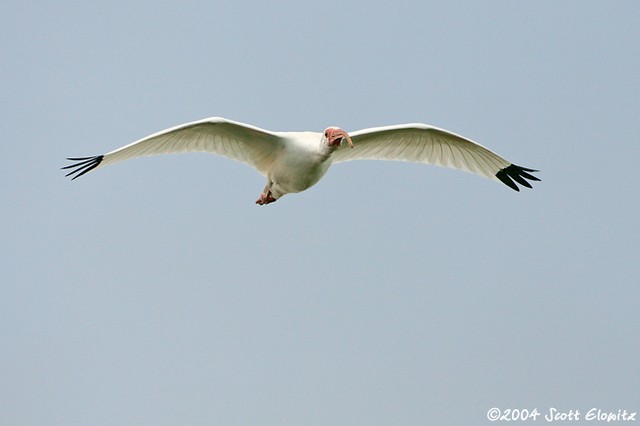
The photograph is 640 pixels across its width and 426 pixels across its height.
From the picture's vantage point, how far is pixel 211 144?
52.1 ft

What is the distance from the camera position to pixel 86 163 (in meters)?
15.3

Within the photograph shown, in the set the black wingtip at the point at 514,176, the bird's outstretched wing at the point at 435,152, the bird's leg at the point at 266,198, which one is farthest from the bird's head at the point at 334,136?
the black wingtip at the point at 514,176

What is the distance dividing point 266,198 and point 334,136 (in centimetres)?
227

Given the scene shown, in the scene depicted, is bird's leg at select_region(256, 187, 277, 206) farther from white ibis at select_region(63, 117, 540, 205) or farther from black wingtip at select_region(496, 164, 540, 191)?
black wingtip at select_region(496, 164, 540, 191)

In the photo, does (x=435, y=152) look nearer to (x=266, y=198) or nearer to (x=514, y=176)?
(x=514, y=176)

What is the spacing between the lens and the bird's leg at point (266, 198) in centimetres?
1625

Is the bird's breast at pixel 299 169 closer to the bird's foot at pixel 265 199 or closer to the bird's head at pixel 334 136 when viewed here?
the bird's head at pixel 334 136

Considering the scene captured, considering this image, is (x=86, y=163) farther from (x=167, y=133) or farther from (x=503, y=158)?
(x=503, y=158)

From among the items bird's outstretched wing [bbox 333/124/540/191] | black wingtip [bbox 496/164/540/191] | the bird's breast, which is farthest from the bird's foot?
black wingtip [bbox 496/164/540/191]

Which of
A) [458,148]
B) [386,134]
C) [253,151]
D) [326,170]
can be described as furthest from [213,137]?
[458,148]

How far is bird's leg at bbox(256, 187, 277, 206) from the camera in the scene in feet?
53.3

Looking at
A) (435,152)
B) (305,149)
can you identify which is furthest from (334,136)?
(435,152)

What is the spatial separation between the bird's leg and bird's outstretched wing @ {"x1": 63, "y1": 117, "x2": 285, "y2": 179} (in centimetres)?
35

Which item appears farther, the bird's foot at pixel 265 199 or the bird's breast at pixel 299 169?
the bird's foot at pixel 265 199
